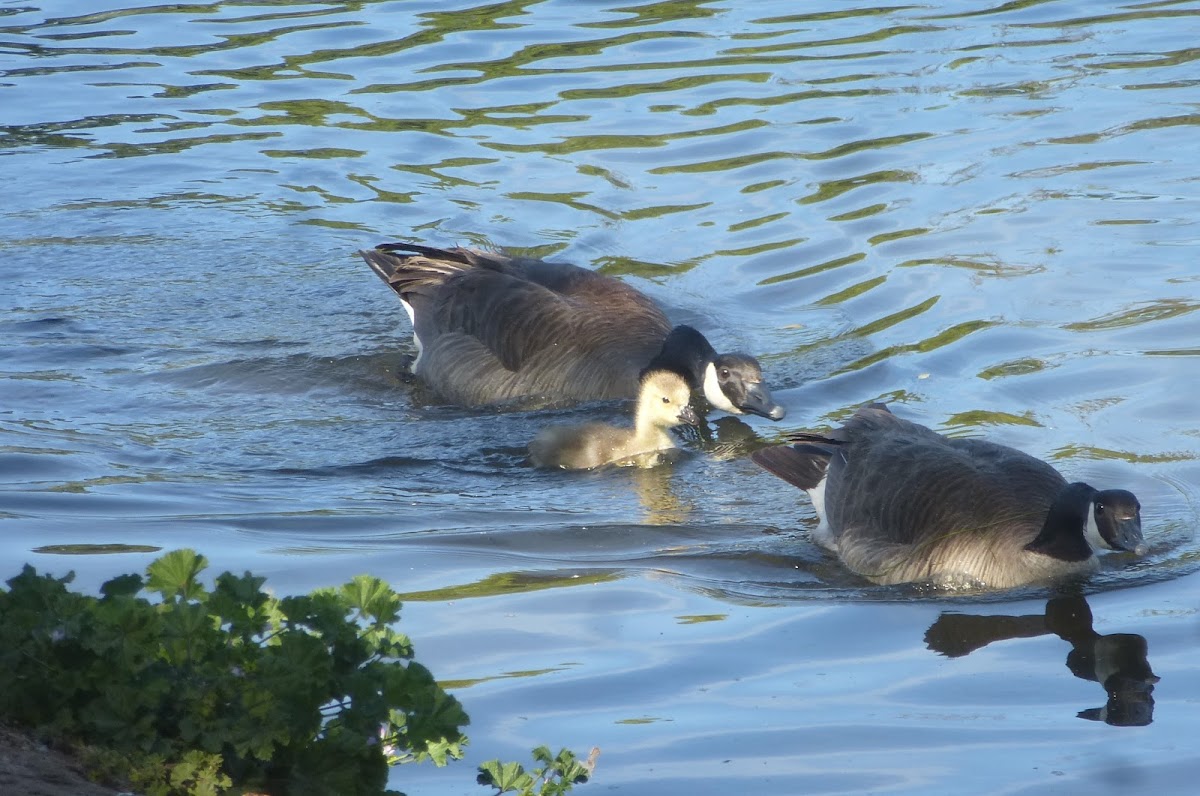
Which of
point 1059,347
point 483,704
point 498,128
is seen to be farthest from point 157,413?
point 498,128

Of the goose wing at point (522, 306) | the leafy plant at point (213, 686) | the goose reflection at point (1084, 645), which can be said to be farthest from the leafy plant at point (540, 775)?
the goose wing at point (522, 306)

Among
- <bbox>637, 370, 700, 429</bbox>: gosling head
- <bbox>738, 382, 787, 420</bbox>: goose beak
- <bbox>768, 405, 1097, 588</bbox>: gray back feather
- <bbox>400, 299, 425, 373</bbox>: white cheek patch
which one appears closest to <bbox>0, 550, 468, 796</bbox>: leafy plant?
<bbox>768, 405, 1097, 588</bbox>: gray back feather

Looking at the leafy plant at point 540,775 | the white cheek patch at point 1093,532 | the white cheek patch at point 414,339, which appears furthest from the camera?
the white cheek patch at point 414,339

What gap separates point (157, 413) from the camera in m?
10.5

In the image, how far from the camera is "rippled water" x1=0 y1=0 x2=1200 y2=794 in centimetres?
643

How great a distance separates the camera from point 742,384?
35.0 ft

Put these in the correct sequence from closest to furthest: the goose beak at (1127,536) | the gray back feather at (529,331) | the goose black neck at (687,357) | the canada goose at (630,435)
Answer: the goose beak at (1127,536), the canada goose at (630,435), the goose black neck at (687,357), the gray back feather at (529,331)

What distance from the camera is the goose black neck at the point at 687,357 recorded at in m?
10.8

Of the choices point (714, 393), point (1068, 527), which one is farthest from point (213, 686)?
point (714, 393)

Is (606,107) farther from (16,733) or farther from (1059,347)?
(16,733)

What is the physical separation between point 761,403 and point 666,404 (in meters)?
0.66

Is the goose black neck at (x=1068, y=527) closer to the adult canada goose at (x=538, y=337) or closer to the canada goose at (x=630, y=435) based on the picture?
the canada goose at (x=630, y=435)

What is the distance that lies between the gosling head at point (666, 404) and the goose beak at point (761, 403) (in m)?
0.39

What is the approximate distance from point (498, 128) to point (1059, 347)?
752 cm
